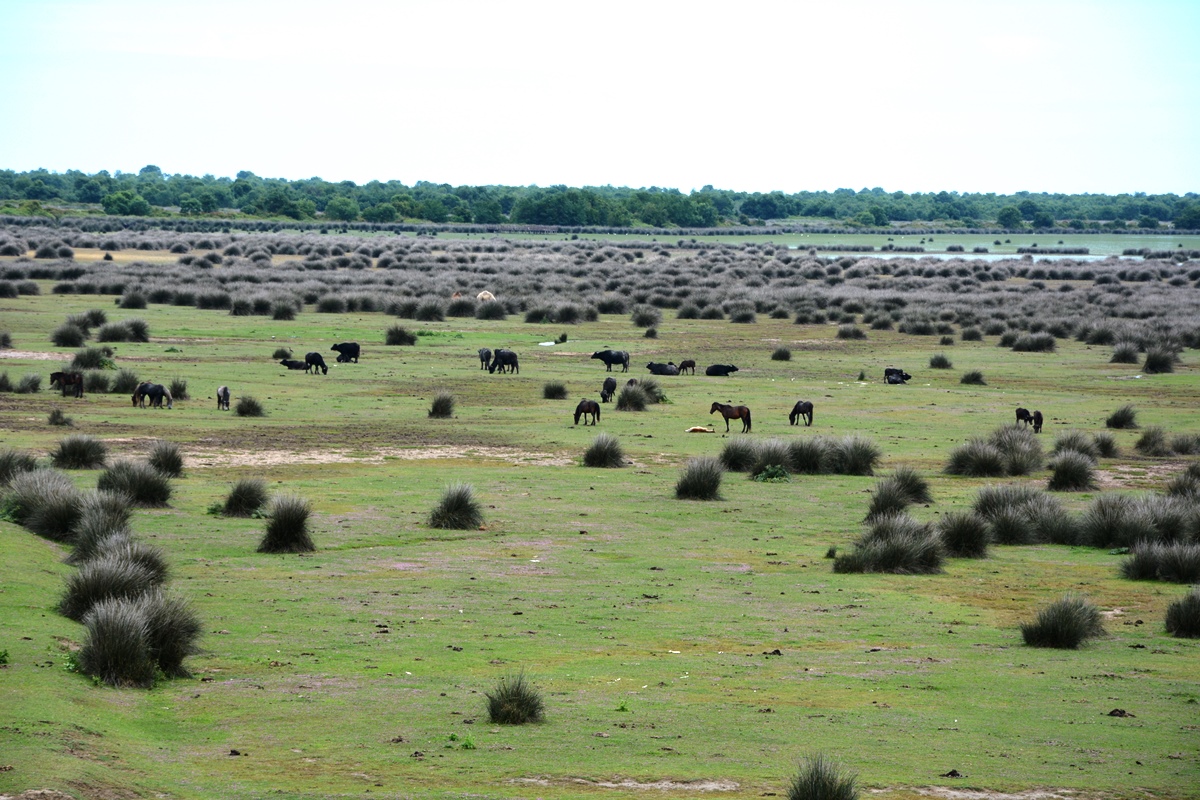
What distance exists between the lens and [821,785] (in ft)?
27.2

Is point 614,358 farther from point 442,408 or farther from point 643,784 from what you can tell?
point 643,784

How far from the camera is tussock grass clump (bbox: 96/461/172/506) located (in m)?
19.8

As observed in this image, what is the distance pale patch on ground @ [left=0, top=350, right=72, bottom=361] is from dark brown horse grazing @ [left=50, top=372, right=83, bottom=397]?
736cm

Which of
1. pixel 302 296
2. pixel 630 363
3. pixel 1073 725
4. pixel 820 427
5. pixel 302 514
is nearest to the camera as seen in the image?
pixel 1073 725

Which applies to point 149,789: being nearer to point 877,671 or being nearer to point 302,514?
point 877,671

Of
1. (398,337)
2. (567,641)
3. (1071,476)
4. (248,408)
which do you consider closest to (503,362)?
(398,337)

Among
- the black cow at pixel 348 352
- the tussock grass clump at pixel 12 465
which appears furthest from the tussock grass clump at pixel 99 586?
the black cow at pixel 348 352

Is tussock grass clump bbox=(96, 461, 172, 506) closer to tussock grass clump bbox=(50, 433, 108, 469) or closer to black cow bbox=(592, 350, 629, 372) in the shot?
tussock grass clump bbox=(50, 433, 108, 469)

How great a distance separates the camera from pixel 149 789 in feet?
28.4

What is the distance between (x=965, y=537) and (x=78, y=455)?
1367 cm

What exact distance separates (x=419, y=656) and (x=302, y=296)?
54.7m

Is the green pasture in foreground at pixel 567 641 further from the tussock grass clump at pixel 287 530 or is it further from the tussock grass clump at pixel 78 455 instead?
the tussock grass clump at pixel 78 455

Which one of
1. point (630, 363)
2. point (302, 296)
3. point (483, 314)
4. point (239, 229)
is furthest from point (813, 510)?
point (239, 229)

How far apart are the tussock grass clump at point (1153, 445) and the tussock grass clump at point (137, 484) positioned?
64.2ft
